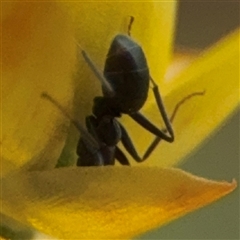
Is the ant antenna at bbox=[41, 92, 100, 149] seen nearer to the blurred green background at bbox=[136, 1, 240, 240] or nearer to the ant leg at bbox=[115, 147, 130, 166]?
the ant leg at bbox=[115, 147, 130, 166]

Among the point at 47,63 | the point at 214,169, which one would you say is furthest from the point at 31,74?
the point at 214,169

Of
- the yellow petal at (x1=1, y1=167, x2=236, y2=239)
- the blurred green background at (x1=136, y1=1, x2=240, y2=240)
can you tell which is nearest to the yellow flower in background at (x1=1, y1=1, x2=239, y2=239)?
the yellow petal at (x1=1, y1=167, x2=236, y2=239)

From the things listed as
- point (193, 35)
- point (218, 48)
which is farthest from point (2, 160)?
point (193, 35)

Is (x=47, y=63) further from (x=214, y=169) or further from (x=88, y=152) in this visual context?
(x=214, y=169)

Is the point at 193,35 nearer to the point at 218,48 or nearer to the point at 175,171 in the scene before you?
the point at 218,48

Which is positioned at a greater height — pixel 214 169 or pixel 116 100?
pixel 116 100

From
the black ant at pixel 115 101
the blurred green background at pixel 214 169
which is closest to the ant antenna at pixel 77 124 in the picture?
Answer: the black ant at pixel 115 101

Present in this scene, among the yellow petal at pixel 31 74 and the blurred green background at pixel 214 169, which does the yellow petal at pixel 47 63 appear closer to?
the yellow petal at pixel 31 74

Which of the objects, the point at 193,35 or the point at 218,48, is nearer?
the point at 218,48
